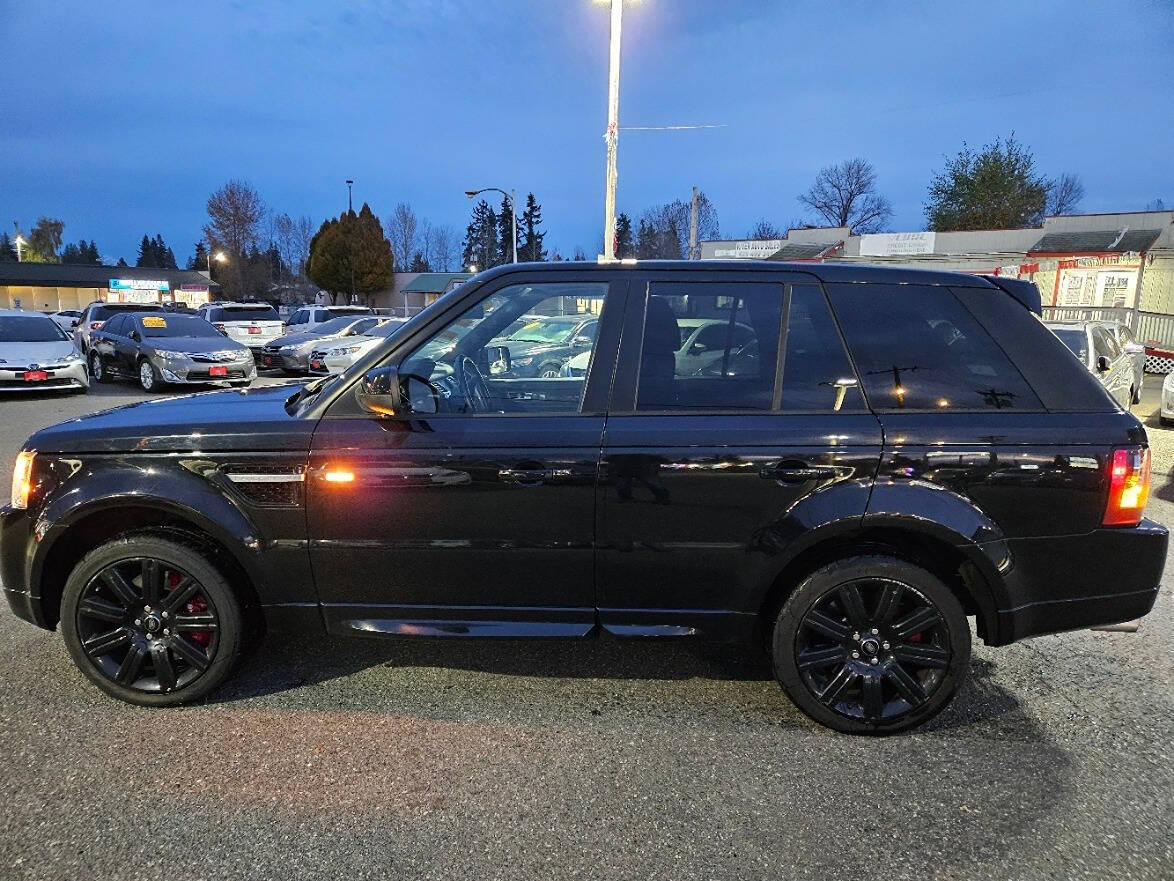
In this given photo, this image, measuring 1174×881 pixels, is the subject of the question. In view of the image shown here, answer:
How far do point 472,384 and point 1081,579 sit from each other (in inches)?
101

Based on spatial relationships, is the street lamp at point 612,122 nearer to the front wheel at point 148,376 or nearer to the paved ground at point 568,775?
the front wheel at point 148,376

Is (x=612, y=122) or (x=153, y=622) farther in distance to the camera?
(x=612, y=122)

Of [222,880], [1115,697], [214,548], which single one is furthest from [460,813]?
[1115,697]

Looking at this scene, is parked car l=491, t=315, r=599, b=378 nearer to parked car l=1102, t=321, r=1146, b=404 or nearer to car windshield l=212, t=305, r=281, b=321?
parked car l=1102, t=321, r=1146, b=404

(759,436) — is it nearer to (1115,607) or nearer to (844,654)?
(844,654)

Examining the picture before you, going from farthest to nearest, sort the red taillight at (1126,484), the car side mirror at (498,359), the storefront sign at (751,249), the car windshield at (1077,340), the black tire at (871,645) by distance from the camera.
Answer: the storefront sign at (751,249)
the car windshield at (1077,340)
the car side mirror at (498,359)
the black tire at (871,645)
the red taillight at (1126,484)

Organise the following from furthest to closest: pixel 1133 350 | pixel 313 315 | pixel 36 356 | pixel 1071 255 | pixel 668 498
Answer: pixel 1071 255 < pixel 313 315 < pixel 36 356 < pixel 1133 350 < pixel 668 498

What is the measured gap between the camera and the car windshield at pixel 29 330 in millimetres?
13328

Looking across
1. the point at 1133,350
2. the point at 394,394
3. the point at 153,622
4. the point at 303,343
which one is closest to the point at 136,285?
the point at 303,343

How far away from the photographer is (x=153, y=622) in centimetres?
310

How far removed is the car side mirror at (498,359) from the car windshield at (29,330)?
1365cm

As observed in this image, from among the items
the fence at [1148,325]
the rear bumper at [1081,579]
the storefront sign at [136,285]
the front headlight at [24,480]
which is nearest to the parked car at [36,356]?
the front headlight at [24,480]

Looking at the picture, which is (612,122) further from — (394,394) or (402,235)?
(402,235)

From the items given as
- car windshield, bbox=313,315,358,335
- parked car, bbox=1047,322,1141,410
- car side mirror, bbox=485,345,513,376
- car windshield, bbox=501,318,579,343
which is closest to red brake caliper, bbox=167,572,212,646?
car side mirror, bbox=485,345,513,376
